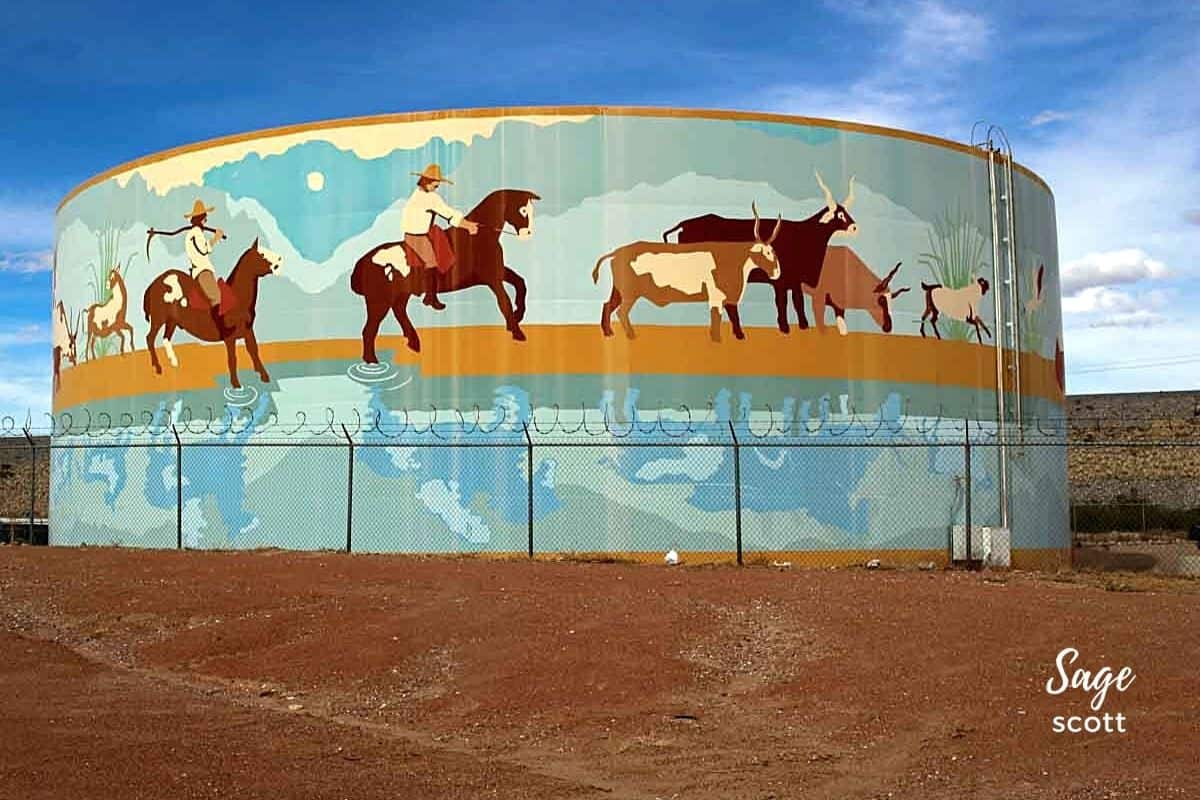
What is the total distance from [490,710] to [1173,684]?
6621 millimetres

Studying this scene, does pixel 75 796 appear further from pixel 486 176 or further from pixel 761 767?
pixel 486 176

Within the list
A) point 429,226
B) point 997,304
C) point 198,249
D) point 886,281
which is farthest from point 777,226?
point 198,249

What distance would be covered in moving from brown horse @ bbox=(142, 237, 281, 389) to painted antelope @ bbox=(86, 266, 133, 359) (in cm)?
100

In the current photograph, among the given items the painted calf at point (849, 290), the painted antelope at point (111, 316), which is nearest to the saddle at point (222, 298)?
the painted antelope at point (111, 316)

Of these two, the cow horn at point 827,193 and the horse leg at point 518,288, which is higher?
the cow horn at point 827,193

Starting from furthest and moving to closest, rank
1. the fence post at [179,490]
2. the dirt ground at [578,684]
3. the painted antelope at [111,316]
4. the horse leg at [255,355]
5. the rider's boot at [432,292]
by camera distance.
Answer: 1. the painted antelope at [111,316]
2. the fence post at [179,490]
3. the horse leg at [255,355]
4. the rider's boot at [432,292]
5. the dirt ground at [578,684]

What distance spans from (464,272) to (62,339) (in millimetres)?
12203

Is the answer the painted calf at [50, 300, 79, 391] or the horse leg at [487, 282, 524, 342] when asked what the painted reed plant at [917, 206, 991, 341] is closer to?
the horse leg at [487, 282, 524, 342]

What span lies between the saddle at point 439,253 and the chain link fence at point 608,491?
3.00 m

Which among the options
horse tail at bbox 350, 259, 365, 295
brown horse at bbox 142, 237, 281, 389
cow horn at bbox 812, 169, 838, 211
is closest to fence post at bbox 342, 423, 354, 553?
brown horse at bbox 142, 237, 281, 389

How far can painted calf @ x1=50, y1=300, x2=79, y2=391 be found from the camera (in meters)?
32.0

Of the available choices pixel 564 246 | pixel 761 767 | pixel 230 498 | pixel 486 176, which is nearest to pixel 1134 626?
pixel 761 767

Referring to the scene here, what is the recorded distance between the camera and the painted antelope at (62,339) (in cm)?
3198

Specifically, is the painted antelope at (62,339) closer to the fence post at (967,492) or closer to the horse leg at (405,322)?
the horse leg at (405,322)
